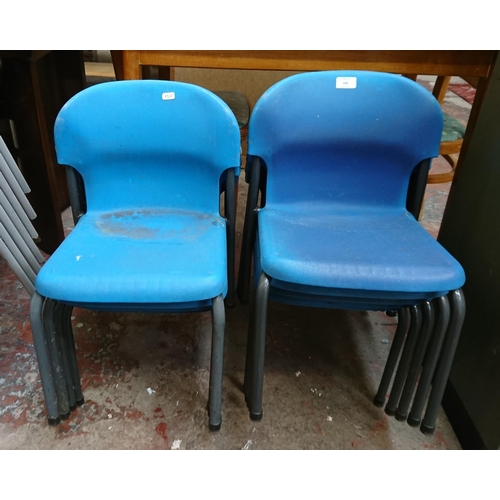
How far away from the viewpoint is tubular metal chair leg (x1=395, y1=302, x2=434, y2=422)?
1.04m

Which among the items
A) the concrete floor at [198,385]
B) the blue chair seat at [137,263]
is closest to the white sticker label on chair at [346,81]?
the blue chair seat at [137,263]

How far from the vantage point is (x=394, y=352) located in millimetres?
1188

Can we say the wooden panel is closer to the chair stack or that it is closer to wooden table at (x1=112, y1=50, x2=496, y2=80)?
wooden table at (x1=112, y1=50, x2=496, y2=80)

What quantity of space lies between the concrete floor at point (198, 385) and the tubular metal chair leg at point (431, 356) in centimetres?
7

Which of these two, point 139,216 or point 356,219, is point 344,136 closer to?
point 356,219

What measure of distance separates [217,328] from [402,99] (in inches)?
31.2

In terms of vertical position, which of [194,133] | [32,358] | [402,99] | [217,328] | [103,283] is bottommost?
[32,358]

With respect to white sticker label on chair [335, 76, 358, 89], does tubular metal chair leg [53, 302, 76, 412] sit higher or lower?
lower

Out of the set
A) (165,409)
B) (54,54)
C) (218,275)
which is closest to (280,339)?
(165,409)

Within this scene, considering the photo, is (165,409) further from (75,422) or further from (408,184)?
(408,184)

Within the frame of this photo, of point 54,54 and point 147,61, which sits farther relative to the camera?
point 54,54

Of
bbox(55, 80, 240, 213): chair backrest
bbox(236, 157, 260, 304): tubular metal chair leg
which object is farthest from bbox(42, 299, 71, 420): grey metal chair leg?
bbox(236, 157, 260, 304): tubular metal chair leg

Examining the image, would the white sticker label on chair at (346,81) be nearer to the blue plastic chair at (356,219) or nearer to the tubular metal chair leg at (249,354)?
the blue plastic chair at (356,219)

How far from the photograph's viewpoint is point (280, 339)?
145 cm
